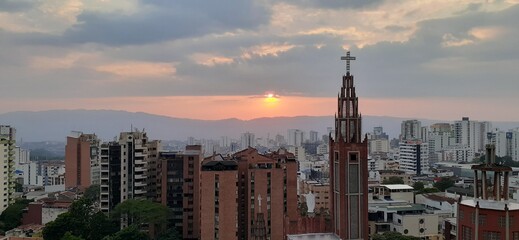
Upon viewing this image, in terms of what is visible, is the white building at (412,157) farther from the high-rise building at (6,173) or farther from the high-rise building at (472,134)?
the high-rise building at (6,173)

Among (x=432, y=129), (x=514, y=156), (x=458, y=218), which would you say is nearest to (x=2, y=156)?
(x=458, y=218)

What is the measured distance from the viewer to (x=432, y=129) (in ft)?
294

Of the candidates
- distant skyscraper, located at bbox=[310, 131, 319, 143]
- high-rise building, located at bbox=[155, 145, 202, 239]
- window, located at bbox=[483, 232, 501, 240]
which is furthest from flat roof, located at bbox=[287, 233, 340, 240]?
distant skyscraper, located at bbox=[310, 131, 319, 143]

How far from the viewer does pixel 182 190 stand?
97.8ft

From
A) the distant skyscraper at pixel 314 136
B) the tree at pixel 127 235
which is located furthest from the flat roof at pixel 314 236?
the distant skyscraper at pixel 314 136

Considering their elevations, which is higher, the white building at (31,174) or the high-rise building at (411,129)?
the high-rise building at (411,129)

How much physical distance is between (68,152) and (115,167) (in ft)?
63.4

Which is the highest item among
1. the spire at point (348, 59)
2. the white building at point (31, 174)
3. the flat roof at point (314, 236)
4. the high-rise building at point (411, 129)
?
the spire at point (348, 59)

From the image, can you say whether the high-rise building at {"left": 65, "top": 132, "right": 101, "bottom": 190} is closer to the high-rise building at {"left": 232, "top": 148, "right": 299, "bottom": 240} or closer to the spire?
the high-rise building at {"left": 232, "top": 148, "right": 299, "bottom": 240}

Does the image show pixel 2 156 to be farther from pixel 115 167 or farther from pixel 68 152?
pixel 68 152

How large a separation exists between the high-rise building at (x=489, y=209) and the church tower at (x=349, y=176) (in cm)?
954

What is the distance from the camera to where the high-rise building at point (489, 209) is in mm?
9672

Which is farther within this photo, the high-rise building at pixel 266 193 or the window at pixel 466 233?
the high-rise building at pixel 266 193

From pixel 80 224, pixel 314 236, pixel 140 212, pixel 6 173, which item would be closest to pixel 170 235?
pixel 140 212
